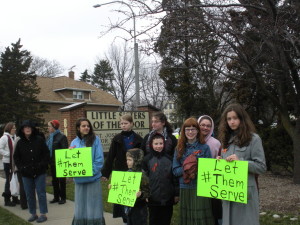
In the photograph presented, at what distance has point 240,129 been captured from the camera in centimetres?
339

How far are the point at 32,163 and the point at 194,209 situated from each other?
3370mm

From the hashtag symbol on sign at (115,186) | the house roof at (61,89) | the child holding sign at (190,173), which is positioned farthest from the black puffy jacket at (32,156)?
the house roof at (61,89)

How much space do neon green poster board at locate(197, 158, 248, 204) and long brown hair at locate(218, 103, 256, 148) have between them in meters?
0.22

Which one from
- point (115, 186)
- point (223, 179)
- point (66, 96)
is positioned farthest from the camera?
point (66, 96)

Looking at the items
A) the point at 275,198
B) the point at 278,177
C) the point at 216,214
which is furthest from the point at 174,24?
the point at 278,177

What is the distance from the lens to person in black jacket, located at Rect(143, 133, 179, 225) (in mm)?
4043

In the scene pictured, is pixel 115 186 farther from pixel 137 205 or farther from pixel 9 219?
pixel 9 219

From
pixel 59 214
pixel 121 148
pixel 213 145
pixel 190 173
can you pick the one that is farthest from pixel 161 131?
pixel 59 214

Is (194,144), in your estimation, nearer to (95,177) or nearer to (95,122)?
(95,177)

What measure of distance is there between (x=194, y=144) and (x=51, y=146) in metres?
4.61

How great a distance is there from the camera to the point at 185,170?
3730 mm

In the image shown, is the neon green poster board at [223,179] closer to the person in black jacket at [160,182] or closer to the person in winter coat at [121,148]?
the person in black jacket at [160,182]

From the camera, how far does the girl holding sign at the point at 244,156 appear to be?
10.8ft

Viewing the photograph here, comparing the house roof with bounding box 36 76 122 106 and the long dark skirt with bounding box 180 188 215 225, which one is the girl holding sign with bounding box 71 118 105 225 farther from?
the house roof with bounding box 36 76 122 106
